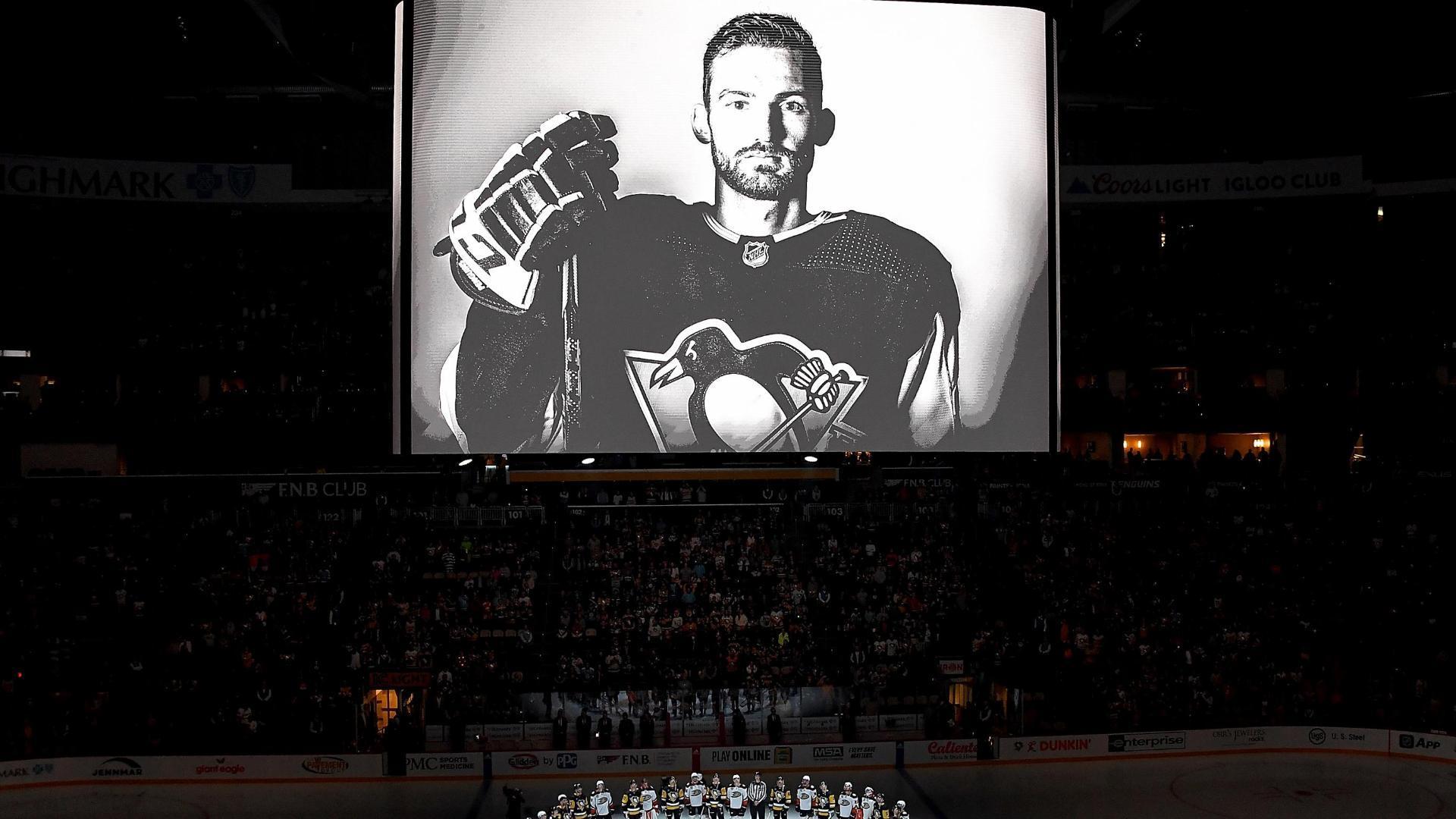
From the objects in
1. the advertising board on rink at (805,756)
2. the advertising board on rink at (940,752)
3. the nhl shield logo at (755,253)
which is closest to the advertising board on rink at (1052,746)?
the advertising board on rink at (940,752)

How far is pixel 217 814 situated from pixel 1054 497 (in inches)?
728

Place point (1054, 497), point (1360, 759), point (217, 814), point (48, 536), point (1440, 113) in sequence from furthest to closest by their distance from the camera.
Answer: point (1440, 113) → point (1054, 497) → point (48, 536) → point (1360, 759) → point (217, 814)

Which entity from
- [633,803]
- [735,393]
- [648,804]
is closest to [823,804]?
[648,804]

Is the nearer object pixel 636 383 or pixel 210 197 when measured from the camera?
pixel 636 383

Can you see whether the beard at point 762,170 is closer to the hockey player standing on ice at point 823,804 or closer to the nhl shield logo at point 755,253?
the nhl shield logo at point 755,253

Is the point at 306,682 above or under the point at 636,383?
under

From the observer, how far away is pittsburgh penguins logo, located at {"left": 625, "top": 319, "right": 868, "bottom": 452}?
16453 millimetres

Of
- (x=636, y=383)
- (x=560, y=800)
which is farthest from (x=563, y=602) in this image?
(x=636, y=383)

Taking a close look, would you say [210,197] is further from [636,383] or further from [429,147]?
[636,383]

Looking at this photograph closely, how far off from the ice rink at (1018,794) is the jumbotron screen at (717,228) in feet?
19.8

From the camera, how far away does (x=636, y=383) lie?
1648cm

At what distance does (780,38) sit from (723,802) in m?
11.1

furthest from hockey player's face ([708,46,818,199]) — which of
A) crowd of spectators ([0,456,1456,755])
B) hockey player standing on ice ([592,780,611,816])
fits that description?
hockey player standing on ice ([592,780,611,816])

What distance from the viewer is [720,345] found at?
16547 millimetres
